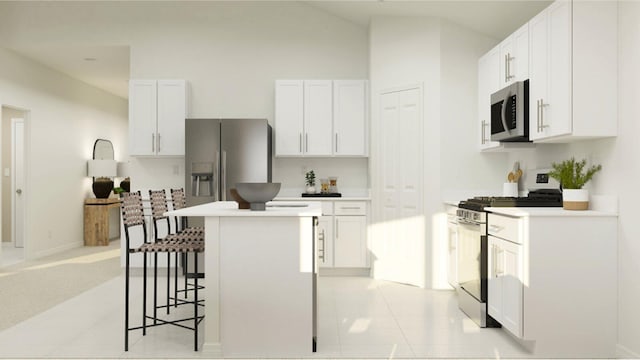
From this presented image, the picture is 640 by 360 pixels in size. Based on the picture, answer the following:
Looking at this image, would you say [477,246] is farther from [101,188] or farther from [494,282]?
[101,188]

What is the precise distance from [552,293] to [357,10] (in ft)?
12.7

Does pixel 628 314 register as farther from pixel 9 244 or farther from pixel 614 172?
pixel 9 244

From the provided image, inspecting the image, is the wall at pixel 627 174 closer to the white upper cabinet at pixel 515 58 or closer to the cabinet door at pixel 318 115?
the white upper cabinet at pixel 515 58

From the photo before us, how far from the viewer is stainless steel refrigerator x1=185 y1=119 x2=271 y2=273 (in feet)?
18.5

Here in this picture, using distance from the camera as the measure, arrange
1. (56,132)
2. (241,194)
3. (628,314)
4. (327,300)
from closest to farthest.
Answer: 1. (628,314)
2. (241,194)
3. (327,300)
4. (56,132)

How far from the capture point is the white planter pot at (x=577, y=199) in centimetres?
334

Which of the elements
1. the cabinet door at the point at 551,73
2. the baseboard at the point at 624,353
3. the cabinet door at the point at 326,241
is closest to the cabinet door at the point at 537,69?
the cabinet door at the point at 551,73

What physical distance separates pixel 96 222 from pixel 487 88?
6597 mm

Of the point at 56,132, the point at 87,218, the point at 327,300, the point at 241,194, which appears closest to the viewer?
the point at 241,194

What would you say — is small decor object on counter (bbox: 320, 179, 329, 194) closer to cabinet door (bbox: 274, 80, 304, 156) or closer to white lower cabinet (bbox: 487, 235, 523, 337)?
cabinet door (bbox: 274, 80, 304, 156)

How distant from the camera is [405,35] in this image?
5.52 meters

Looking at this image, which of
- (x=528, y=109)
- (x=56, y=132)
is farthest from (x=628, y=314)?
(x=56, y=132)

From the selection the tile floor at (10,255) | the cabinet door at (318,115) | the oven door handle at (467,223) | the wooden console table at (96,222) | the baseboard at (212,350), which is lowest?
the tile floor at (10,255)

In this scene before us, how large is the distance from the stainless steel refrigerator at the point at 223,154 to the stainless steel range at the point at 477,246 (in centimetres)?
235
